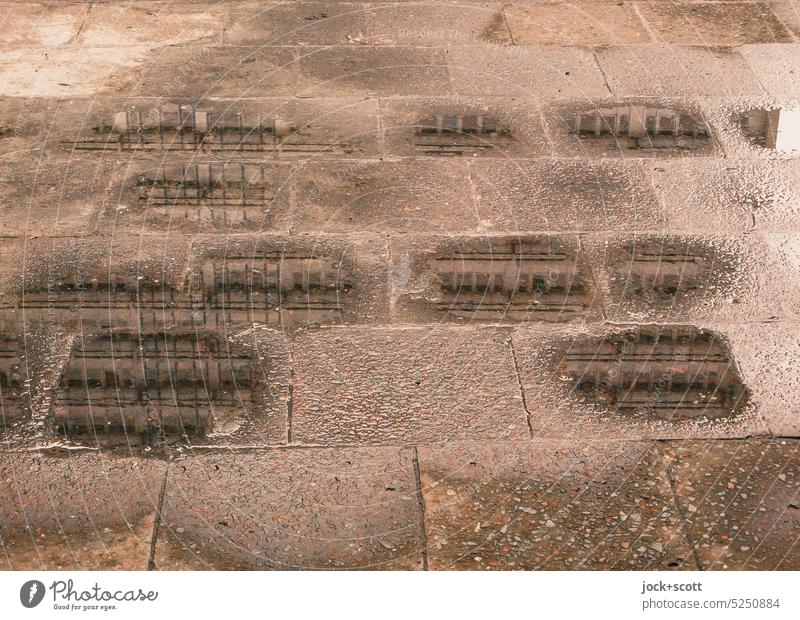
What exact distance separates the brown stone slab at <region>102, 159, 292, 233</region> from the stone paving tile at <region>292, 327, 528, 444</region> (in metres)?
1.17

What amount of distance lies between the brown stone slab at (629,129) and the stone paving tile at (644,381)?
1.87m

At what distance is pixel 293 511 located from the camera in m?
4.41

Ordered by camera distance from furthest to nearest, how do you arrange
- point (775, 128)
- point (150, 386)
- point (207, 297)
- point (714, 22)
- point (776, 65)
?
point (714, 22) → point (776, 65) → point (775, 128) → point (207, 297) → point (150, 386)

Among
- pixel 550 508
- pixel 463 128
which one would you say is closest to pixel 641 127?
pixel 463 128

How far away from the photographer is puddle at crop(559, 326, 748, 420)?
4973mm

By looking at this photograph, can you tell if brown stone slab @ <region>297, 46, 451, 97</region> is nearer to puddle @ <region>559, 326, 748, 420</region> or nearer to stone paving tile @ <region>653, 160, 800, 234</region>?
stone paving tile @ <region>653, 160, 800, 234</region>

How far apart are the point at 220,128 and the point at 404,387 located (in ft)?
9.27

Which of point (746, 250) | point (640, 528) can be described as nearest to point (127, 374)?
point (640, 528)

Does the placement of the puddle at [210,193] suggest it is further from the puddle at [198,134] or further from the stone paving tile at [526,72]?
the stone paving tile at [526,72]

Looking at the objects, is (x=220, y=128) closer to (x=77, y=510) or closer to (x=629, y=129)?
(x=629, y=129)

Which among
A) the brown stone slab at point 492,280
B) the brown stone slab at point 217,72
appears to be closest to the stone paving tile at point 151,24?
the brown stone slab at point 217,72

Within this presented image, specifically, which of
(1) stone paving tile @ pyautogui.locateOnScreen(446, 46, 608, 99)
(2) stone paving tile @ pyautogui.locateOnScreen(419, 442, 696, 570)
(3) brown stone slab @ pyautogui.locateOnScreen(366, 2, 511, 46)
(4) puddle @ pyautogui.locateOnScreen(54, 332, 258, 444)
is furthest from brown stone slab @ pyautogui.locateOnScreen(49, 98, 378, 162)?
(2) stone paving tile @ pyautogui.locateOnScreen(419, 442, 696, 570)

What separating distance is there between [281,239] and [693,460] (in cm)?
247

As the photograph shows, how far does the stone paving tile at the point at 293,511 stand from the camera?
4.20m
